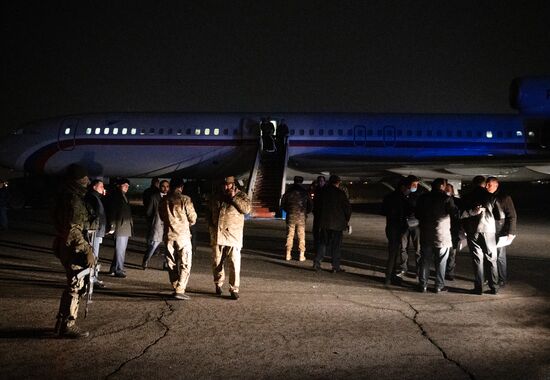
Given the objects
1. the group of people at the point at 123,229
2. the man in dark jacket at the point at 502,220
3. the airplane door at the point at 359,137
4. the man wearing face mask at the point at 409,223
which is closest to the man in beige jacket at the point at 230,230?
the group of people at the point at 123,229

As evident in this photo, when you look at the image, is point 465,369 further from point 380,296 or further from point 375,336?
point 380,296

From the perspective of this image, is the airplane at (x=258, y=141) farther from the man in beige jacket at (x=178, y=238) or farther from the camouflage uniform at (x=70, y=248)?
the camouflage uniform at (x=70, y=248)

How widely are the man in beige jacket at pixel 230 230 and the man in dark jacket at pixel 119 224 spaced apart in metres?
2.25

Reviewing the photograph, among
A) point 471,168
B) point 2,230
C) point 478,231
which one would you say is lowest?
point 2,230

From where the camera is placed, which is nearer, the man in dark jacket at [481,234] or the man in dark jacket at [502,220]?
the man in dark jacket at [481,234]

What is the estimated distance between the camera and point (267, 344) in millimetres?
5289

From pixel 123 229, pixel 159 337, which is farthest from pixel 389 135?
pixel 159 337

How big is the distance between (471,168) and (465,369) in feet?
45.9

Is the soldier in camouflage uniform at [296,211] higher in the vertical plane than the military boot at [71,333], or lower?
higher

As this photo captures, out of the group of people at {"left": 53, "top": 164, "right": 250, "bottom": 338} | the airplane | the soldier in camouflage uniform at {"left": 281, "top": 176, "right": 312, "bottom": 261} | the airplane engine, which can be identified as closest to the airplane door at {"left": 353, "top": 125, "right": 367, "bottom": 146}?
the airplane

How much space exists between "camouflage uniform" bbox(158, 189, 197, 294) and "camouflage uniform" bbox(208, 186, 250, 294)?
0.39 metres

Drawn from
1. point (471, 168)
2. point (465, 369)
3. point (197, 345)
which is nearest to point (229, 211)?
point (197, 345)

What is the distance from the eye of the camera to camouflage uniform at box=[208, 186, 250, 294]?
7.21m

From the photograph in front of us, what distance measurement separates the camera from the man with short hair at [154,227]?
955cm
